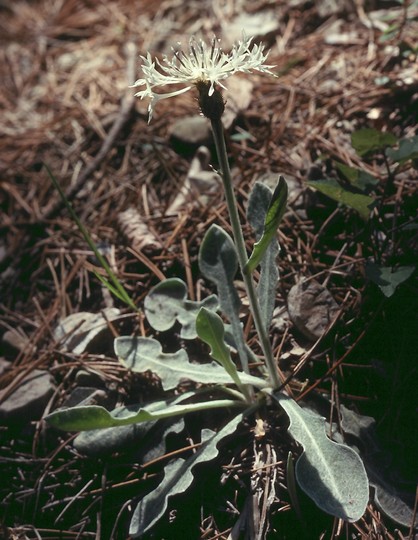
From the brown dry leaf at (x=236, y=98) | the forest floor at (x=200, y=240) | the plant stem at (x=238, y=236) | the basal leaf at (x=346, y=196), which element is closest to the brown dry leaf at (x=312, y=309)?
the forest floor at (x=200, y=240)

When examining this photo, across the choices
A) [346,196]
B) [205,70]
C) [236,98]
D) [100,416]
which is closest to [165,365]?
[100,416]

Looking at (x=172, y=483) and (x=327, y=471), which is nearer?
(x=327, y=471)

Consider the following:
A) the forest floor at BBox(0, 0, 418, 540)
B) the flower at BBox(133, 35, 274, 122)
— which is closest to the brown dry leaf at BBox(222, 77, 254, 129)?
the forest floor at BBox(0, 0, 418, 540)

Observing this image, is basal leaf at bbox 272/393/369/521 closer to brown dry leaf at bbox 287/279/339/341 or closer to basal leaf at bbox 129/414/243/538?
basal leaf at bbox 129/414/243/538

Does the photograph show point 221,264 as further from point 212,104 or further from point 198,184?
point 212,104

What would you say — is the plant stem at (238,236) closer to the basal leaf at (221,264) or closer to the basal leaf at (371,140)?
the basal leaf at (221,264)

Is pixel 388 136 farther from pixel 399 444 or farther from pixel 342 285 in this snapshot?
pixel 399 444

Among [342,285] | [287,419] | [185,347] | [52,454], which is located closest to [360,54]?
[342,285]
